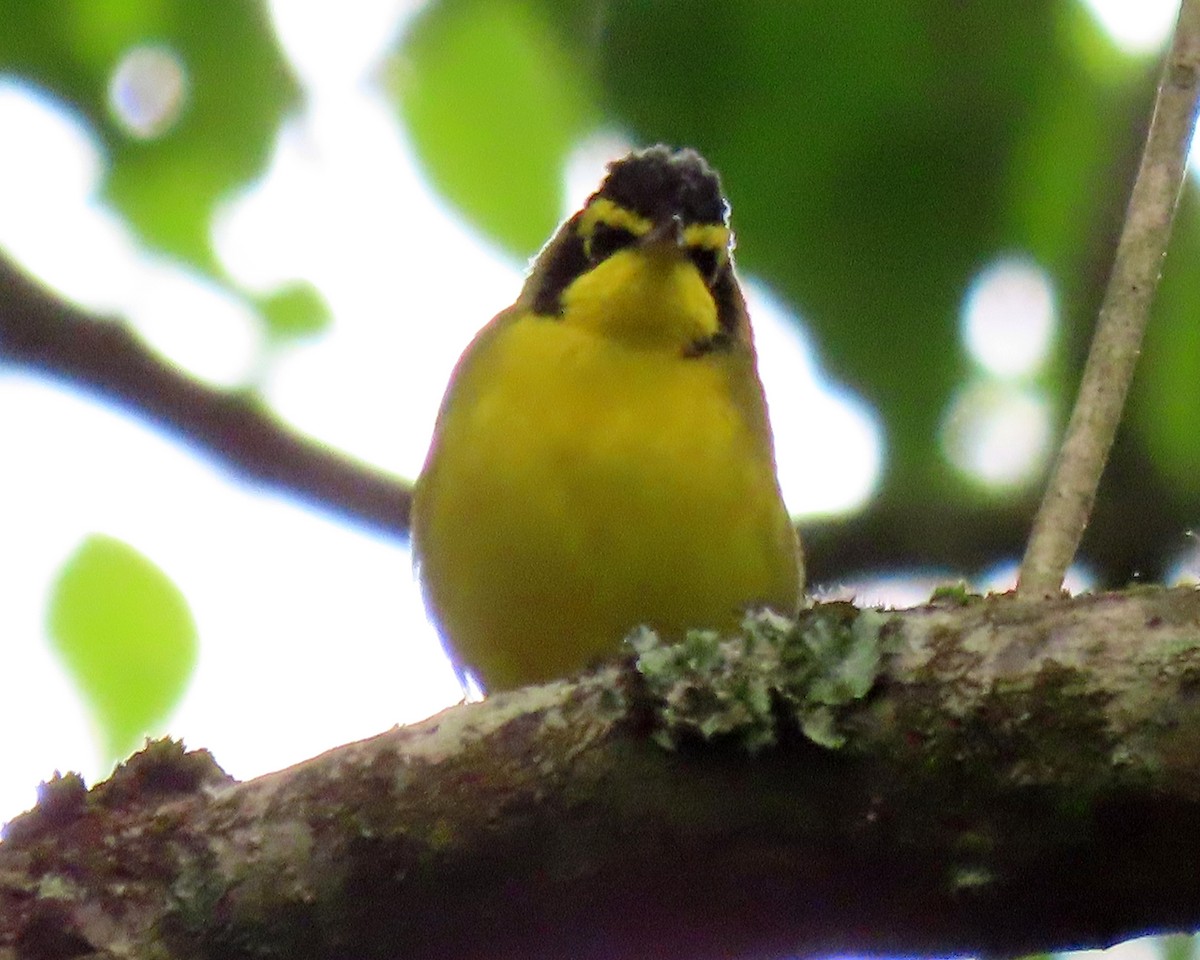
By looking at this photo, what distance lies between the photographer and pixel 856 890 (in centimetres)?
205

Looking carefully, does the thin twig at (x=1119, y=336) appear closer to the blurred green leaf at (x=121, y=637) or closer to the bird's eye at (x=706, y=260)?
the bird's eye at (x=706, y=260)

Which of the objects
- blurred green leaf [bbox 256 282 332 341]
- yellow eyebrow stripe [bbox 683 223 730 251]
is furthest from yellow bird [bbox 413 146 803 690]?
blurred green leaf [bbox 256 282 332 341]

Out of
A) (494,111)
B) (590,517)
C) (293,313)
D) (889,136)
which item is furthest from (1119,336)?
(293,313)

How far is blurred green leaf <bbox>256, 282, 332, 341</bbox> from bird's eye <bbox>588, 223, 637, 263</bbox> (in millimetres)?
997

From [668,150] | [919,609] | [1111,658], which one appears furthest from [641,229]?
[1111,658]

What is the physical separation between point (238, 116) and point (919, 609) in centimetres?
232

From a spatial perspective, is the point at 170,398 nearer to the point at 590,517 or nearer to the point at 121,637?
the point at 121,637

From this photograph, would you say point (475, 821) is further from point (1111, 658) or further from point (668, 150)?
point (668, 150)

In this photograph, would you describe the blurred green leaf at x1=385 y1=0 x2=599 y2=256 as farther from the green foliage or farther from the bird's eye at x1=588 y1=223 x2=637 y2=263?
the bird's eye at x1=588 y1=223 x2=637 y2=263

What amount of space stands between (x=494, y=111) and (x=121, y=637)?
1.46m

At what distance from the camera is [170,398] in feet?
13.8

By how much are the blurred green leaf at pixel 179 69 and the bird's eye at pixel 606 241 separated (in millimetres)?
741

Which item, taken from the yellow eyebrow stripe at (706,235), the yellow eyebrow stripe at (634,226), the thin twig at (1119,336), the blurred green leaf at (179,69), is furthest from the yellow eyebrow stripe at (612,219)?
the thin twig at (1119,336)

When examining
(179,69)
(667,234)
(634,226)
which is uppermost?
(179,69)
